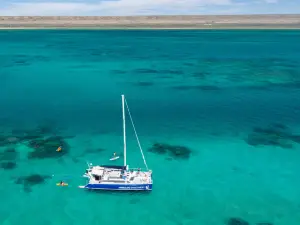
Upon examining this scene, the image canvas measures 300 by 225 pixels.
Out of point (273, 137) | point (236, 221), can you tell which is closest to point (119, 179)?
point (236, 221)

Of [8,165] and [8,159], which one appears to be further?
[8,159]

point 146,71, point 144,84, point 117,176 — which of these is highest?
point 146,71

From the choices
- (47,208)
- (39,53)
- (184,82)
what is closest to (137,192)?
(47,208)

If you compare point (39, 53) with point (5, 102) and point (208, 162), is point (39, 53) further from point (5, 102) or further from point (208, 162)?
point (208, 162)

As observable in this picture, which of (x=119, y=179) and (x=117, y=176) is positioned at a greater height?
(x=117, y=176)

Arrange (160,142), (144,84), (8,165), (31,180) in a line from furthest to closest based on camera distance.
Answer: (144,84) < (160,142) < (8,165) < (31,180)

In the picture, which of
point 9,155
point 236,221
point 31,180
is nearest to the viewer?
point 236,221

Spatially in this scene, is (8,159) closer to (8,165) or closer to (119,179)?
(8,165)
